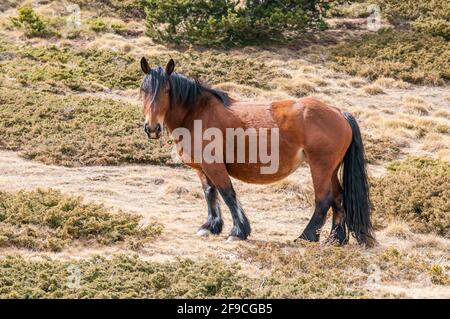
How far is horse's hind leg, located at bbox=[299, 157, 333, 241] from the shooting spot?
444 inches

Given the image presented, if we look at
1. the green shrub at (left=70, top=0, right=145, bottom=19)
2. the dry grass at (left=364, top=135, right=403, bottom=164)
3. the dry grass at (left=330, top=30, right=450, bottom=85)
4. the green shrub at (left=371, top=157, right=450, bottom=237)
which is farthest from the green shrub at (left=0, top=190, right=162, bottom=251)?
A: the green shrub at (left=70, top=0, right=145, bottom=19)

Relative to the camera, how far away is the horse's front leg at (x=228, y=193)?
37.4 ft

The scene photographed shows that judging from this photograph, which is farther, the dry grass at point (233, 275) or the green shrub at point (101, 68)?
the green shrub at point (101, 68)

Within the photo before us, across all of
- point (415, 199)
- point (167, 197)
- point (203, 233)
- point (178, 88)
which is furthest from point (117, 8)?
point (203, 233)

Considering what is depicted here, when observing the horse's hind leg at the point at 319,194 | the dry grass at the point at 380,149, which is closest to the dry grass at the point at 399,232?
the horse's hind leg at the point at 319,194

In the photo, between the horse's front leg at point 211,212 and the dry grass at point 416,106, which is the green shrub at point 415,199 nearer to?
the horse's front leg at point 211,212

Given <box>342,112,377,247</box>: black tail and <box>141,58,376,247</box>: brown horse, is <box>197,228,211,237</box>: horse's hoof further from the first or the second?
<box>342,112,377,247</box>: black tail

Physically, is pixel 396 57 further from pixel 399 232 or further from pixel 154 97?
pixel 154 97

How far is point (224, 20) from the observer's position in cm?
2683

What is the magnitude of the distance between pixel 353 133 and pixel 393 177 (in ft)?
14.0

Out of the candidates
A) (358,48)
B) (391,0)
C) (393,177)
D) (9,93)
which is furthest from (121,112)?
(391,0)

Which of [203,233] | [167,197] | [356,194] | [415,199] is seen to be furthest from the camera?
[167,197]

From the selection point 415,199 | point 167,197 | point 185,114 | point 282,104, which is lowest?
point 167,197

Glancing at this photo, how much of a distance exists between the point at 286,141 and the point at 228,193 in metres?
1.14
